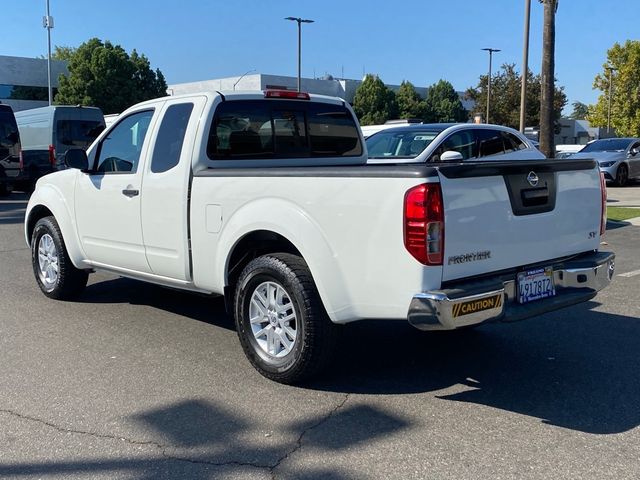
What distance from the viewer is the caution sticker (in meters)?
3.84

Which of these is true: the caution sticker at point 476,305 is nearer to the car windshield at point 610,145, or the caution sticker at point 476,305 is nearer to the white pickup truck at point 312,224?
the white pickup truck at point 312,224

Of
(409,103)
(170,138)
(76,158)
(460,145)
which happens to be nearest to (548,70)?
(460,145)

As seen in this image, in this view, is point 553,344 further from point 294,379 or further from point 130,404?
point 130,404

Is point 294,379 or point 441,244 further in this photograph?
point 294,379

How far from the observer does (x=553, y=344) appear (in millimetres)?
5520

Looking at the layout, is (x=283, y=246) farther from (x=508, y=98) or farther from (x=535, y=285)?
(x=508, y=98)

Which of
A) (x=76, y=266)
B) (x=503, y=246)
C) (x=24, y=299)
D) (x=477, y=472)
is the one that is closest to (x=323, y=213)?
(x=503, y=246)

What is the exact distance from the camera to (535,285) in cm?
440

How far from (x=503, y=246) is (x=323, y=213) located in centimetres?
111

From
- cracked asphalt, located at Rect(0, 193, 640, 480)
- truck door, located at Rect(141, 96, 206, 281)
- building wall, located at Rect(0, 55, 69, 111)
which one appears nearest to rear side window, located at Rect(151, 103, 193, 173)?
truck door, located at Rect(141, 96, 206, 281)

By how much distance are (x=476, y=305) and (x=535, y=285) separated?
67cm

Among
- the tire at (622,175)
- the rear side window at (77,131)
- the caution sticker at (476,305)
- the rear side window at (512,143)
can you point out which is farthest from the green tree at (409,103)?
the caution sticker at (476,305)

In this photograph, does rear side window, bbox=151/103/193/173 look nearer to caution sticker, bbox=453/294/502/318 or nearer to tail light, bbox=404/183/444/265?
tail light, bbox=404/183/444/265

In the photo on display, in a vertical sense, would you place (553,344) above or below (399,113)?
below
